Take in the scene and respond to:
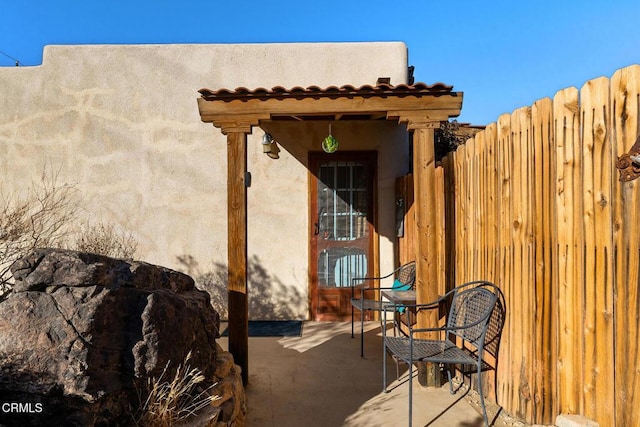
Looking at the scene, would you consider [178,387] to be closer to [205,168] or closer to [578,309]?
[578,309]

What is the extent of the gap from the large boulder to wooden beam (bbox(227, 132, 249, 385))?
0.99 meters

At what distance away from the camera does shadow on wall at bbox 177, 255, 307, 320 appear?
5.90 metres

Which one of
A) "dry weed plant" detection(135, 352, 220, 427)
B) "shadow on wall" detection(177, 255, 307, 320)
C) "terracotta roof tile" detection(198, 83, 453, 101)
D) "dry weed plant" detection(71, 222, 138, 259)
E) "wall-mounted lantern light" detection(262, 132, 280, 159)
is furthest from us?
"shadow on wall" detection(177, 255, 307, 320)

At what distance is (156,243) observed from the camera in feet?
19.4

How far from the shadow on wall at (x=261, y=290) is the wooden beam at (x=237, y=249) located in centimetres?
228

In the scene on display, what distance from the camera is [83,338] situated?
2164 mm

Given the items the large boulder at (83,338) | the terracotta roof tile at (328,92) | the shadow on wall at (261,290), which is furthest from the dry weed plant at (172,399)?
the shadow on wall at (261,290)

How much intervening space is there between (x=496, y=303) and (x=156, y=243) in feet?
15.7

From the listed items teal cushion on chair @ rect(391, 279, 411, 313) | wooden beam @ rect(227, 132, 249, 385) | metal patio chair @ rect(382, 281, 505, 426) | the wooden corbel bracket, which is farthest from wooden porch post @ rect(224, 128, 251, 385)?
the wooden corbel bracket

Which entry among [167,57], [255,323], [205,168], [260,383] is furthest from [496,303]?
[167,57]

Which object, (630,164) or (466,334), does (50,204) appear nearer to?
(466,334)

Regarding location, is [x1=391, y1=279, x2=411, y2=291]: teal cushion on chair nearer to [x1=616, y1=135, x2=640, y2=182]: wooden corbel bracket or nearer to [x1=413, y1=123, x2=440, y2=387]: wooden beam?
[x1=413, y1=123, x2=440, y2=387]: wooden beam

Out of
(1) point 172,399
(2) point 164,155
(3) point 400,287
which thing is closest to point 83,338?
(1) point 172,399

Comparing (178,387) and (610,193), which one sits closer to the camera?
(610,193)
